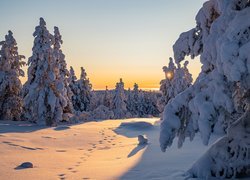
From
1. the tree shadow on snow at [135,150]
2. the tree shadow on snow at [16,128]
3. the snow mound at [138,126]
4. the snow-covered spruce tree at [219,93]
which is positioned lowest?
the snow mound at [138,126]

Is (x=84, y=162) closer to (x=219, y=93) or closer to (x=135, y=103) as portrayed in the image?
(x=219, y=93)

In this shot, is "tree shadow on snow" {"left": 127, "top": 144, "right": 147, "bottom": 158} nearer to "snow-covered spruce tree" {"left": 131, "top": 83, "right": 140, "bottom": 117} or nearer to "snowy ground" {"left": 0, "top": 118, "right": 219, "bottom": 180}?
"snowy ground" {"left": 0, "top": 118, "right": 219, "bottom": 180}

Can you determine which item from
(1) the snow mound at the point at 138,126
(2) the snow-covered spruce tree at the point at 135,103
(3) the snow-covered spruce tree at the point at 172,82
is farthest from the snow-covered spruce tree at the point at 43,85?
(2) the snow-covered spruce tree at the point at 135,103

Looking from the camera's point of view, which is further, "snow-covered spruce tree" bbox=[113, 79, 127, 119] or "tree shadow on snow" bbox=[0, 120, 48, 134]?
"snow-covered spruce tree" bbox=[113, 79, 127, 119]

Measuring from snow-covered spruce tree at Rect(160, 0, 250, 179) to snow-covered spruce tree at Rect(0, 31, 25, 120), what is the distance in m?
28.3

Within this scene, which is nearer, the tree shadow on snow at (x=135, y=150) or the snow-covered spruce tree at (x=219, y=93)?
the snow-covered spruce tree at (x=219, y=93)

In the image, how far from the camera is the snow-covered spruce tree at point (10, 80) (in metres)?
33.4

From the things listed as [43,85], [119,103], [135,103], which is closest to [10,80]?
[43,85]

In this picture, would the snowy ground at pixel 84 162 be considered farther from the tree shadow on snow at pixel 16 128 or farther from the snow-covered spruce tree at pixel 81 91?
the snow-covered spruce tree at pixel 81 91

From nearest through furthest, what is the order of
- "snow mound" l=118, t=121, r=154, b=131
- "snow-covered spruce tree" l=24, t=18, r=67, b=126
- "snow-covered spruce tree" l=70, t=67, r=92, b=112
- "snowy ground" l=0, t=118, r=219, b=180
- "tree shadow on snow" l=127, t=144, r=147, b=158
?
"snowy ground" l=0, t=118, r=219, b=180 < "tree shadow on snow" l=127, t=144, r=147, b=158 < "snow-covered spruce tree" l=24, t=18, r=67, b=126 < "snow mound" l=118, t=121, r=154, b=131 < "snow-covered spruce tree" l=70, t=67, r=92, b=112

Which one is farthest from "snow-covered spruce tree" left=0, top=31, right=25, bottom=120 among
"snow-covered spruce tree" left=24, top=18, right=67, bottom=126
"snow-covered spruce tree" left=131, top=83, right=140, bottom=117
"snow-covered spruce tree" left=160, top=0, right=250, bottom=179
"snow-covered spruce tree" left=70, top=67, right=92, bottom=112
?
"snow-covered spruce tree" left=131, top=83, right=140, bottom=117

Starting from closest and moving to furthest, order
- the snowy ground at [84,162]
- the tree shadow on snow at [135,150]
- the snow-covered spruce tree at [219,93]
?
the snow-covered spruce tree at [219,93], the snowy ground at [84,162], the tree shadow on snow at [135,150]

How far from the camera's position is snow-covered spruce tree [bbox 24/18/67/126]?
28.7m

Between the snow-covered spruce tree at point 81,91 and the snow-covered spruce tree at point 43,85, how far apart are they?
25787 millimetres
